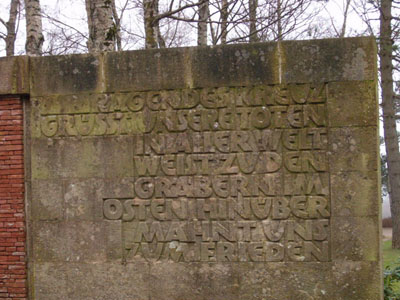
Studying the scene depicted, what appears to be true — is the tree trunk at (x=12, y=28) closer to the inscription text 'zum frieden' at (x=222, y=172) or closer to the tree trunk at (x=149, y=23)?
the tree trunk at (x=149, y=23)

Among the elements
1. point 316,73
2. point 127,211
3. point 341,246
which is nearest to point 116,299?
point 127,211

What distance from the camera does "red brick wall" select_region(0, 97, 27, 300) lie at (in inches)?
228

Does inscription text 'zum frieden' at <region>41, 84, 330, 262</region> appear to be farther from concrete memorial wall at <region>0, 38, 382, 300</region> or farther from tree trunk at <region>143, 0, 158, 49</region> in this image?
tree trunk at <region>143, 0, 158, 49</region>

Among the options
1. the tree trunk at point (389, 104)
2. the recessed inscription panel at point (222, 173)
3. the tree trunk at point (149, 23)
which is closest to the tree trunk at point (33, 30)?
the tree trunk at point (149, 23)

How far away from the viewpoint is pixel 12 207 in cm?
580

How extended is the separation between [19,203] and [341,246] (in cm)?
348

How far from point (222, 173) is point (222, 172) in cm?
1

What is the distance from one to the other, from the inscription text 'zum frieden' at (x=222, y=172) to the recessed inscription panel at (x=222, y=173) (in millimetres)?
10

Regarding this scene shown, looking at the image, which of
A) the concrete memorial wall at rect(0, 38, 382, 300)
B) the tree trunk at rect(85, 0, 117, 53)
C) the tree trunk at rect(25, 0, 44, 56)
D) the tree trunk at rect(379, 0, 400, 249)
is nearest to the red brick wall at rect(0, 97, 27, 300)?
the concrete memorial wall at rect(0, 38, 382, 300)

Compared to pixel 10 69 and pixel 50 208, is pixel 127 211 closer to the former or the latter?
pixel 50 208

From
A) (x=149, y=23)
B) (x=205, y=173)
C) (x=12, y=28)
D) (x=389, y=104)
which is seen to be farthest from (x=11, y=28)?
(x=205, y=173)

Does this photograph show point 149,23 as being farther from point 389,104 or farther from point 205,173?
point 389,104

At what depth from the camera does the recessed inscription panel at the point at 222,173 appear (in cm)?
543

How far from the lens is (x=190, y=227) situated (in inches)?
219
